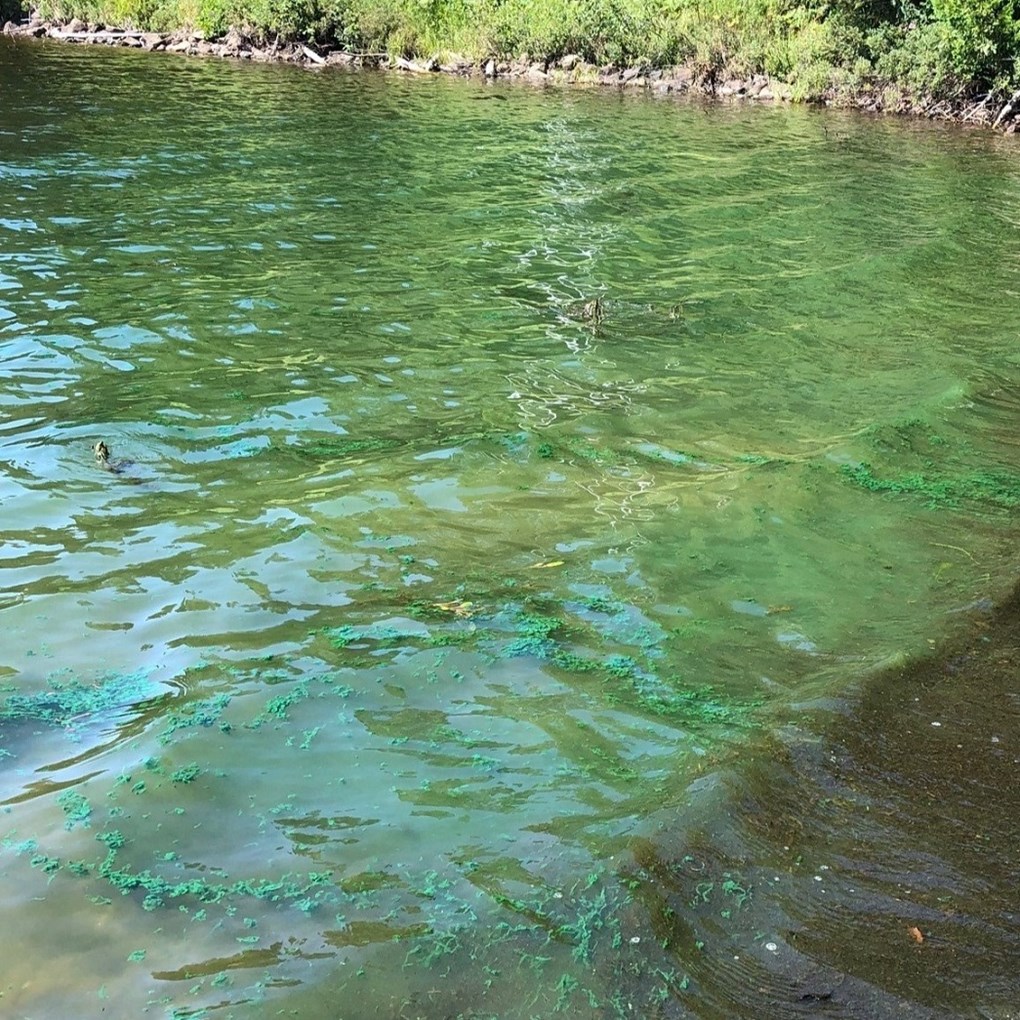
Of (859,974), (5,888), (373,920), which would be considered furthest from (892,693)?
(5,888)

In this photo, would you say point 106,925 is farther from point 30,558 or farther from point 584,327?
point 584,327

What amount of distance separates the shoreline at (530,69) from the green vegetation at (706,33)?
26cm

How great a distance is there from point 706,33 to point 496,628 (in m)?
34.1

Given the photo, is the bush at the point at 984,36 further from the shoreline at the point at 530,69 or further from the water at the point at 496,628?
the water at the point at 496,628

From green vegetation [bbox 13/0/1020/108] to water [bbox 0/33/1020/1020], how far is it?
18304 millimetres

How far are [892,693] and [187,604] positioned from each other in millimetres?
3725

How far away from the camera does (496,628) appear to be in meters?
5.80

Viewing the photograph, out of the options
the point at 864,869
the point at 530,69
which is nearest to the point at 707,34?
the point at 530,69

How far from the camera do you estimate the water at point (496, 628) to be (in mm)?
3756

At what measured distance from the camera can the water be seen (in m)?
3.76

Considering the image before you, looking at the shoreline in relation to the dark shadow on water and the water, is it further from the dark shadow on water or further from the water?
the dark shadow on water

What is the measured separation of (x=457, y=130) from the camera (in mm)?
24938

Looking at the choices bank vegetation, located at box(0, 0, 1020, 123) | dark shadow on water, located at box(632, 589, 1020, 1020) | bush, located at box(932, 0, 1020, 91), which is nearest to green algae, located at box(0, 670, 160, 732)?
dark shadow on water, located at box(632, 589, 1020, 1020)

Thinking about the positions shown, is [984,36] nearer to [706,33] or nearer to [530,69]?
[706,33]
